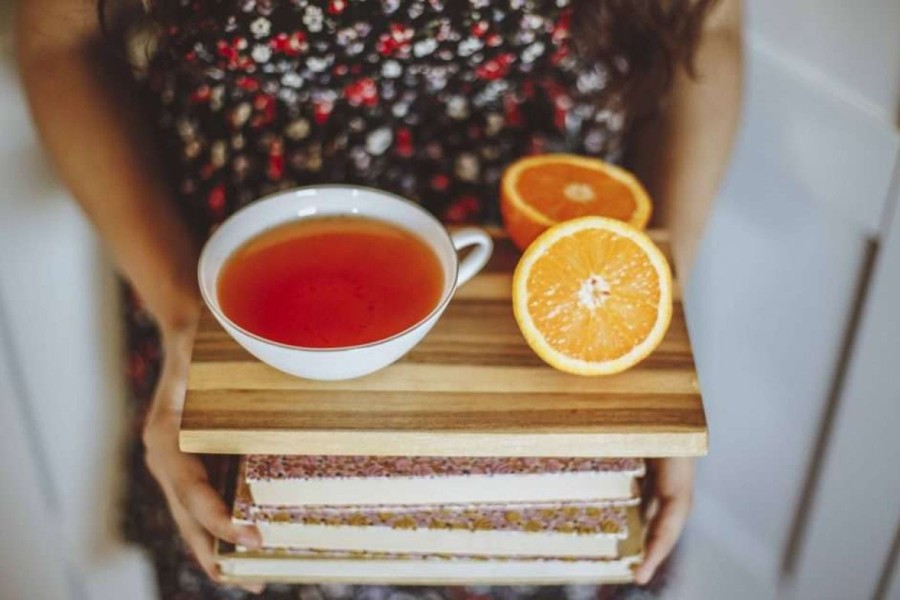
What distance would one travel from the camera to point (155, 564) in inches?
40.3

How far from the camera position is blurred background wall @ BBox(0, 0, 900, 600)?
35.2 inches

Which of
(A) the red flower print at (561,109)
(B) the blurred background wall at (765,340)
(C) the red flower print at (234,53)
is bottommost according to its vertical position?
(B) the blurred background wall at (765,340)

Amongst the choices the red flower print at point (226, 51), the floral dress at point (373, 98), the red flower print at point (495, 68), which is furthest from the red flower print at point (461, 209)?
the red flower print at point (226, 51)

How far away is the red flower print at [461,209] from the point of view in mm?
799

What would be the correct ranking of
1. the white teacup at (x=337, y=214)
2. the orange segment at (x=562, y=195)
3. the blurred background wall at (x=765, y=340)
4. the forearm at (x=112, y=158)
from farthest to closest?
the blurred background wall at (x=765, y=340) < the forearm at (x=112, y=158) < the orange segment at (x=562, y=195) < the white teacup at (x=337, y=214)

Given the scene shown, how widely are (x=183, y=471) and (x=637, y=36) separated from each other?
1.52 ft

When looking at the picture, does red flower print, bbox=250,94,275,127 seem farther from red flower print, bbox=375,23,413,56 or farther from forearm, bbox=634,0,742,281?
forearm, bbox=634,0,742,281

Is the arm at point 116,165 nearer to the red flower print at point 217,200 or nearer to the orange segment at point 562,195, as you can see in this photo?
the red flower print at point 217,200

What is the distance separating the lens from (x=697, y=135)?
2.77 ft

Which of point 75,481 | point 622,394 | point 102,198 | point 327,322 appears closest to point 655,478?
point 622,394

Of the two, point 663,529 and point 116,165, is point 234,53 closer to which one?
point 116,165

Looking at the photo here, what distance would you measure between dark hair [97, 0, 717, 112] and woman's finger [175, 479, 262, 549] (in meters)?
0.32

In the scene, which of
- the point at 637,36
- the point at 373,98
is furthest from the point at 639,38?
the point at 373,98

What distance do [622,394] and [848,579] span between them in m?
0.72
